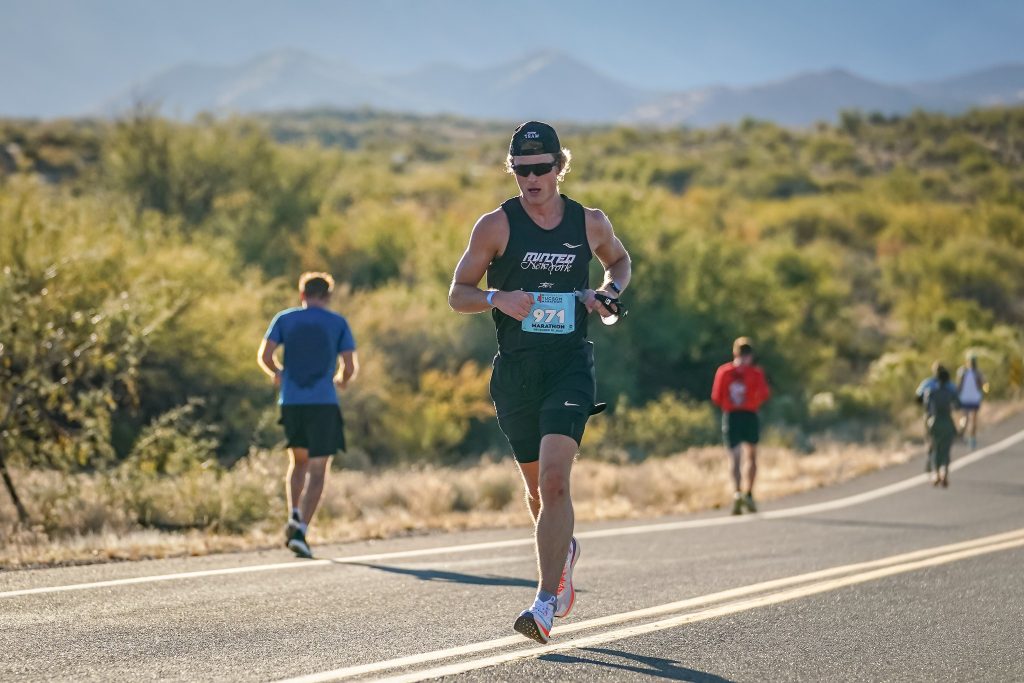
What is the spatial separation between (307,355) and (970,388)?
1709 centimetres

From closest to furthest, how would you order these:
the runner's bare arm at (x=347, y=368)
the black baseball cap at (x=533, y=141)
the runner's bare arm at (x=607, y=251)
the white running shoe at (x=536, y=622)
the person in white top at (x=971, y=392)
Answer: the white running shoe at (x=536, y=622) < the black baseball cap at (x=533, y=141) < the runner's bare arm at (x=607, y=251) < the runner's bare arm at (x=347, y=368) < the person in white top at (x=971, y=392)

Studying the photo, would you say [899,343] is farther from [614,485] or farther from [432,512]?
[432,512]

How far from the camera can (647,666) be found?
202 inches

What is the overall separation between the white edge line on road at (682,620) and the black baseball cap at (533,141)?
2.07 metres

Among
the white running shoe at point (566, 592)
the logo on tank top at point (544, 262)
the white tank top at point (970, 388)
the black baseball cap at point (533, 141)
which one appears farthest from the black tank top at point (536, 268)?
the white tank top at point (970, 388)

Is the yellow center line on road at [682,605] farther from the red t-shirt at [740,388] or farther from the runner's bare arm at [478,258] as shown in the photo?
the red t-shirt at [740,388]

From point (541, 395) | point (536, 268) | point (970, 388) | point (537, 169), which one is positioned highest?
point (537, 169)

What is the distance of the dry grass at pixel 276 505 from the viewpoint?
361 inches

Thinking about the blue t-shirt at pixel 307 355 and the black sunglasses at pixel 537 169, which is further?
the blue t-shirt at pixel 307 355

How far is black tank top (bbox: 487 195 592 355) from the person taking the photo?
5.72 metres

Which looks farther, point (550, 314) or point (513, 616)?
point (513, 616)

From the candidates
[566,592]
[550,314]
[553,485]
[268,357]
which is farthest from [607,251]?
[268,357]

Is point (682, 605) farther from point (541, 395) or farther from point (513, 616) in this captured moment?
point (541, 395)

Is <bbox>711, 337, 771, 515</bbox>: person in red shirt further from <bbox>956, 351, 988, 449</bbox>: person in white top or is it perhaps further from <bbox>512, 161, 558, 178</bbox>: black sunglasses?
<bbox>956, 351, 988, 449</bbox>: person in white top
